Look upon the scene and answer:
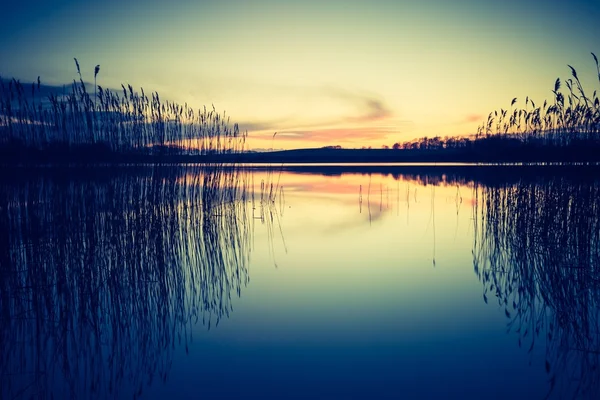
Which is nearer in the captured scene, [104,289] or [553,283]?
[104,289]

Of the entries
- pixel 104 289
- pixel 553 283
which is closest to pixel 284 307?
pixel 104 289

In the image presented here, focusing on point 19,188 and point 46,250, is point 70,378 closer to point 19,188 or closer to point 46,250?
point 46,250

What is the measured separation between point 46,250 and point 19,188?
0.84m

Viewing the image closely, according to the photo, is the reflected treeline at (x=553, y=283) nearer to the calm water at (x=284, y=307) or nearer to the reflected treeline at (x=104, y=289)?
the calm water at (x=284, y=307)

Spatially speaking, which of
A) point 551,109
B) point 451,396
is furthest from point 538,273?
point 551,109

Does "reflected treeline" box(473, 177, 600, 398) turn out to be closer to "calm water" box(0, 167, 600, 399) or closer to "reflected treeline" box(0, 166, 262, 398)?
"calm water" box(0, 167, 600, 399)

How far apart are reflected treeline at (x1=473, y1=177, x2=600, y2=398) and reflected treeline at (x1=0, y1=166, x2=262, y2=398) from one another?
2.76m

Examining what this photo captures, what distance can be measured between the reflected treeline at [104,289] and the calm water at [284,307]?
18 millimetres

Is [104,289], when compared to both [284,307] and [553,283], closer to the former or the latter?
[284,307]

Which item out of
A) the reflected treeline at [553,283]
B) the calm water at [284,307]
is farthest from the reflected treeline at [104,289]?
the reflected treeline at [553,283]

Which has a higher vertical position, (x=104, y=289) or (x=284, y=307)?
(x=104, y=289)

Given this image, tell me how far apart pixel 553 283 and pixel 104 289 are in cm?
473

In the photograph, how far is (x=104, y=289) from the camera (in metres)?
4.02

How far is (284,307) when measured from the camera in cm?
406
